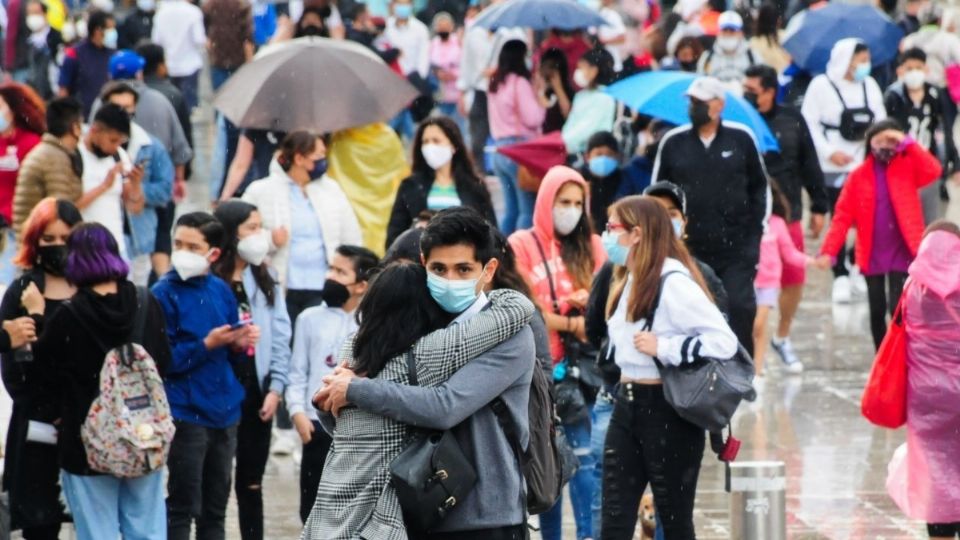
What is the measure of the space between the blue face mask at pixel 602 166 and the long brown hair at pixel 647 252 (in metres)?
5.04

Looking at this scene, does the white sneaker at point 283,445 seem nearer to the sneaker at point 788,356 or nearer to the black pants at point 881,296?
the sneaker at point 788,356

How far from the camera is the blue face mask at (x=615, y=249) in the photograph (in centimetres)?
812

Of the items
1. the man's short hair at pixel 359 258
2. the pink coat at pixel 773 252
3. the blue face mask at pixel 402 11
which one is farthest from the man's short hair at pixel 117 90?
the blue face mask at pixel 402 11

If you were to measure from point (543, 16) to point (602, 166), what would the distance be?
3789 millimetres

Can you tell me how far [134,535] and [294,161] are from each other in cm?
364

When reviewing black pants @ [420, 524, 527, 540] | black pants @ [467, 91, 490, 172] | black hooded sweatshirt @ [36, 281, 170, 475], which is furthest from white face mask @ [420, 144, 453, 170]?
black pants @ [467, 91, 490, 172]

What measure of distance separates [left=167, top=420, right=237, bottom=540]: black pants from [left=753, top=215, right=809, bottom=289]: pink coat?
5.26 metres

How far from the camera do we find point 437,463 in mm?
5703

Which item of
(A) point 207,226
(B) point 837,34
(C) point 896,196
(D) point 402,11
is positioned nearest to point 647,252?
(A) point 207,226

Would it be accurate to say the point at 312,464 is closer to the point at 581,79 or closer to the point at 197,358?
the point at 197,358

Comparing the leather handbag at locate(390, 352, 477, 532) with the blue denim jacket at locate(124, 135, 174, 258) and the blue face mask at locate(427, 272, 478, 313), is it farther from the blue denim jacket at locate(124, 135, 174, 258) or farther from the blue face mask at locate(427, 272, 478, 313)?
the blue denim jacket at locate(124, 135, 174, 258)

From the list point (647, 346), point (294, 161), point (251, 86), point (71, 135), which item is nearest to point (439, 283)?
point (647, 346)

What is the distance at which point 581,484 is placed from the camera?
906 cm

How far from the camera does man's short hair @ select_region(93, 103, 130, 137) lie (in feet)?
39.9
